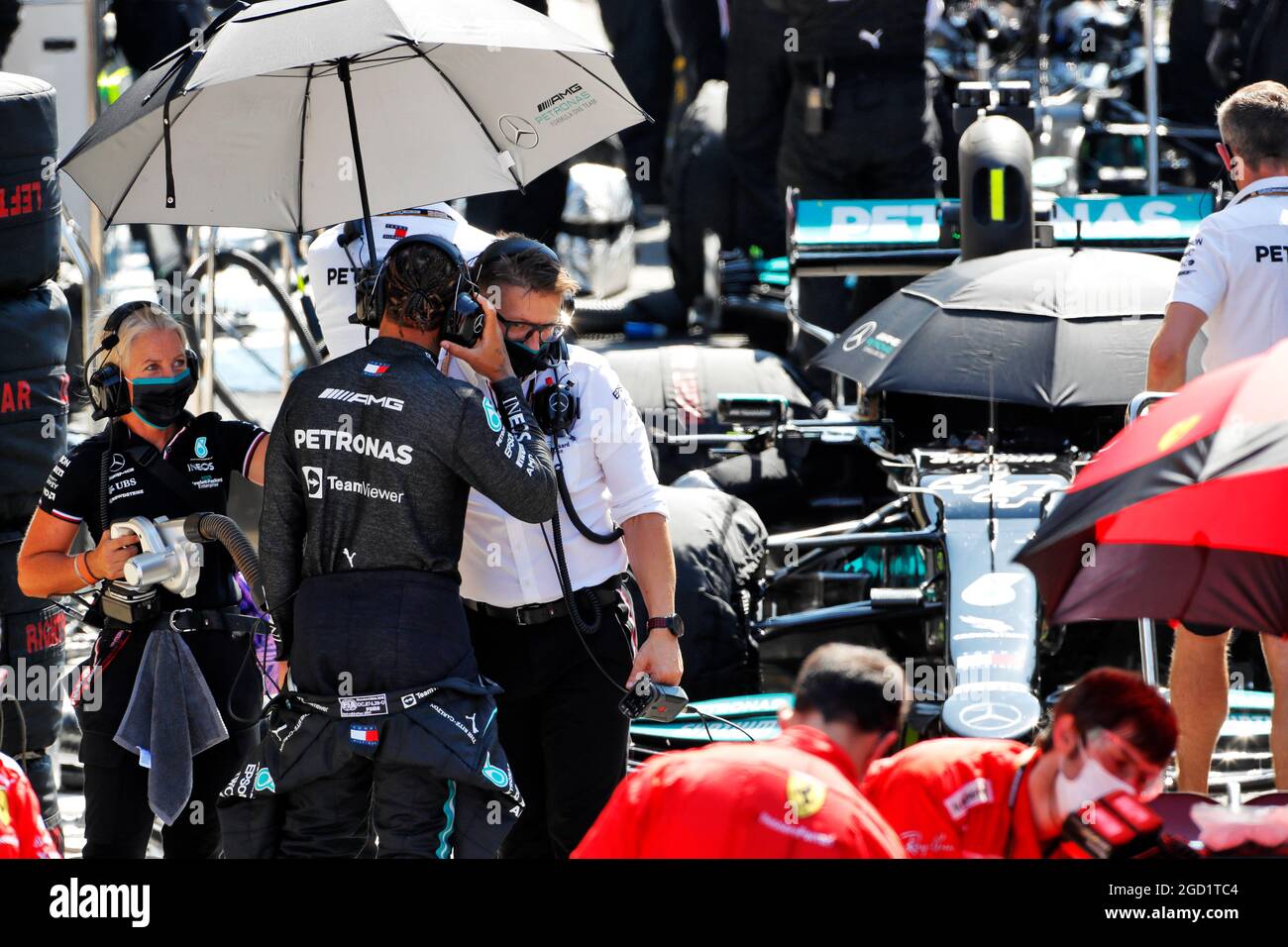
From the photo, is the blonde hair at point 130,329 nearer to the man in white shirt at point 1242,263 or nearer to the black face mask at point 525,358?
the black face mask at point 525,358

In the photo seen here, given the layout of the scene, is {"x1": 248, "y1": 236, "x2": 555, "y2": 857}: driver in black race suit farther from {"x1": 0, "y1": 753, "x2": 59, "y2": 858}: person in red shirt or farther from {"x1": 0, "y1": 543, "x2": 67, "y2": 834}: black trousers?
{"x1": 0, "y1": 543, "x2": 67, "y2": 834}: black trousers

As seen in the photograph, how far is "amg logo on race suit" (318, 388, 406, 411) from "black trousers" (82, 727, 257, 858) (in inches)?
45.8

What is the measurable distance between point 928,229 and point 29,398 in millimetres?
4163

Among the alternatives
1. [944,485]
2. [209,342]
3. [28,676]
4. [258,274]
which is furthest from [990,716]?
[258,274]

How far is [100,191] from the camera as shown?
184 inches

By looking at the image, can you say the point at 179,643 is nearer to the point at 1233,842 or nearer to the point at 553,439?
the point at 553,439

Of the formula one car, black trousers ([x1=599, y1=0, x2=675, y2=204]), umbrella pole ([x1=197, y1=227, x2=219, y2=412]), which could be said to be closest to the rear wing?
the formula one car

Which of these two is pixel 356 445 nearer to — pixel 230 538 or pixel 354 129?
pixel 230 538

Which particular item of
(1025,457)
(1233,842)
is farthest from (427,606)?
(1025,457)

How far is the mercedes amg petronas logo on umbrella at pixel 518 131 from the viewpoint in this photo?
16.5 ft

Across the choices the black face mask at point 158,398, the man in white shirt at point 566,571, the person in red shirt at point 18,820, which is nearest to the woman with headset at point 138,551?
the black face mask at point 158,398

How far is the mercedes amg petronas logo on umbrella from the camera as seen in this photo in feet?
16.5
